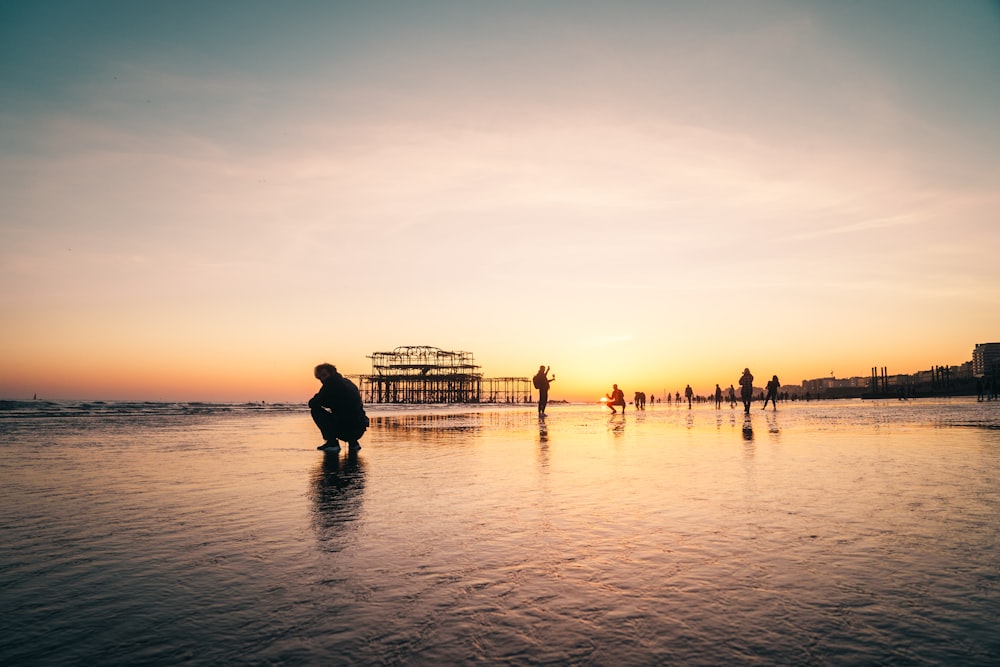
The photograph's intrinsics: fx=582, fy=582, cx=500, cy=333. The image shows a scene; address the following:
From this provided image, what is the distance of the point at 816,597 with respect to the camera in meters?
2.97

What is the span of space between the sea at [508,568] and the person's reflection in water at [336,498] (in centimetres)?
4

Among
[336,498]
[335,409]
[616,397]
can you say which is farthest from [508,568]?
[616,397]

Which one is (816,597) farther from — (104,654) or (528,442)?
(528,442)

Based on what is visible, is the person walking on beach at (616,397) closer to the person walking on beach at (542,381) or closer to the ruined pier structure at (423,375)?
the person walking on beach at (542,381)

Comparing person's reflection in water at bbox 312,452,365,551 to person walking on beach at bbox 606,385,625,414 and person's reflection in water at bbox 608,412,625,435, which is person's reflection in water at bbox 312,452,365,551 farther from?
person walking on beach at bbox 606,385,625,414

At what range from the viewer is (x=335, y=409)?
11.4m

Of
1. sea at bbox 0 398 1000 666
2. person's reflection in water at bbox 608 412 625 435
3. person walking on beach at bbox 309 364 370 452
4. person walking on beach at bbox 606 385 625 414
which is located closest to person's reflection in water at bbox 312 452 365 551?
sea at bbox 0 398 1000 666

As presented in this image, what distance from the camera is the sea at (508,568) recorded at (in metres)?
2.45

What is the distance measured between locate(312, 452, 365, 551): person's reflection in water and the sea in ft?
0.12

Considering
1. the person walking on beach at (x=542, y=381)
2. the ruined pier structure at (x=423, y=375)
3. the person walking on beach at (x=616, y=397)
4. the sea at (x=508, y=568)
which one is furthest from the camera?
the ruined pier structure at (x=423, y=375)

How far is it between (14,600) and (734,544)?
4307 millimetres

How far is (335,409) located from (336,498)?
218 inches

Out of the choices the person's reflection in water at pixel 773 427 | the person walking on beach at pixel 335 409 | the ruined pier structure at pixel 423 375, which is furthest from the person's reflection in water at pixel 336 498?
the ruined pier structure at pixel 423 375

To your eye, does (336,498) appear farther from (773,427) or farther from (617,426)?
(773,427)
